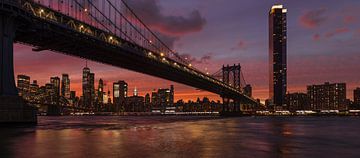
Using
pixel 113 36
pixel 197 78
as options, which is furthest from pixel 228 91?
pixel 113 36

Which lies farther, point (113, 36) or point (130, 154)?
point (113, 36)

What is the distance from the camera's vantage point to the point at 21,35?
51.8 m

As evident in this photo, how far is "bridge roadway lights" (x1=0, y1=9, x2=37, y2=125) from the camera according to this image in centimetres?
4191

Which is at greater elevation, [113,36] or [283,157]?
[113,36]

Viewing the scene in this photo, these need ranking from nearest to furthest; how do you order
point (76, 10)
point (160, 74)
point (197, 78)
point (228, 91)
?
point (76, 10)
point (160, 74)
point (197, 78)
point (228, 91)

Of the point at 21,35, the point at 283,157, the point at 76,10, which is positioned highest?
the point at 76,10

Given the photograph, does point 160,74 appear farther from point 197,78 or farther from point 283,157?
point 283,157

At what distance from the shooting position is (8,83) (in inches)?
1689

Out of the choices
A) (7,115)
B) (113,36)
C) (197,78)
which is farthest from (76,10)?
(197,78)

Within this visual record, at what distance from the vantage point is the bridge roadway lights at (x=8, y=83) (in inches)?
1650

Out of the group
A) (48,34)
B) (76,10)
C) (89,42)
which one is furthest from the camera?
(76,10)

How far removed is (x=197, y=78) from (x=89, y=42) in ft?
160

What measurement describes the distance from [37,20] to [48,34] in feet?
14.9

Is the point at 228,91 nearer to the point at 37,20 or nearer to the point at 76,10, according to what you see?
the point at 76,10
